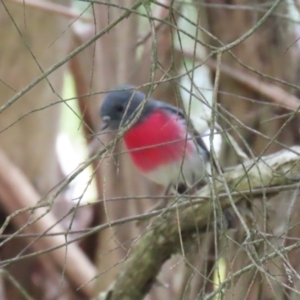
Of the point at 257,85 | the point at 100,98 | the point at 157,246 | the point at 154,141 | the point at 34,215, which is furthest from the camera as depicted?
the point at 100,98

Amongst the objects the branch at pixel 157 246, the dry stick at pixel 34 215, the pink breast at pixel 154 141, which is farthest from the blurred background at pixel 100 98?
the branch at pixel 157 246

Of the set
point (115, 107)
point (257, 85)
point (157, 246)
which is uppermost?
point (115, 107)

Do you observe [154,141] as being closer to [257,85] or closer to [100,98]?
[257,85]

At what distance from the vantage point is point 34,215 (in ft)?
6.05

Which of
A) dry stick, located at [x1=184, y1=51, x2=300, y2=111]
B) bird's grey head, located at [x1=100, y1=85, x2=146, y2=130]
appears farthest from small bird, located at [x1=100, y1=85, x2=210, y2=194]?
dry stick, located at [x1=184, y1=51, x2=300, y2=111]

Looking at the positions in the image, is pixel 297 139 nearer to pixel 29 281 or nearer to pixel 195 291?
pixel 195 291

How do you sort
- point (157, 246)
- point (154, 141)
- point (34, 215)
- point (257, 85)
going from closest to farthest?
point (157, 246), point (154, 141), point (257, 85), point (34, 215)

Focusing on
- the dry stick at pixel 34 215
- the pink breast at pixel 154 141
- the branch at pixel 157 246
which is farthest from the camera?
the dry stick at pixel 34 215

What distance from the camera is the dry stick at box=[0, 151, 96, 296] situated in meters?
1.83

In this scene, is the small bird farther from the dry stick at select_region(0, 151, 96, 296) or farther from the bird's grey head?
the dry stick at select_region(0, 151, 96, 296)

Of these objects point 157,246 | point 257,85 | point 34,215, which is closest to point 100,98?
point 34,215

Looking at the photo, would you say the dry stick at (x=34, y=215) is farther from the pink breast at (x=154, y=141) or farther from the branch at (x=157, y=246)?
the branch at (x=157, y=246)

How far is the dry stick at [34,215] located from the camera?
1834 mm

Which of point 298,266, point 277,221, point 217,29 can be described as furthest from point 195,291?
point 217,29
